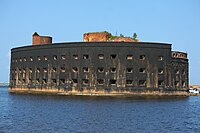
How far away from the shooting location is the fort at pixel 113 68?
43812 mm

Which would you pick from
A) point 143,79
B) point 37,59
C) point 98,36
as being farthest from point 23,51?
point 143,79

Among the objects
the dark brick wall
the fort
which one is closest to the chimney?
the fort

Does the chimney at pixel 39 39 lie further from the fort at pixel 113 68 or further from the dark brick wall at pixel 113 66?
the dark brick wall at pixel 113 66

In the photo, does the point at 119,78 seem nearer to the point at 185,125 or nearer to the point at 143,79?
the point at 143,79

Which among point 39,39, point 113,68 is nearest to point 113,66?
point 113,68

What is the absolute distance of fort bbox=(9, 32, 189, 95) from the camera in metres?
43.8

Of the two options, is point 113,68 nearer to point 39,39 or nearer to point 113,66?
point 113,66

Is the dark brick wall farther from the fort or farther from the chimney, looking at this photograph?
the chimney

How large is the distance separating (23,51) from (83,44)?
14.4 m

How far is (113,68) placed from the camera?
4416 centimetres

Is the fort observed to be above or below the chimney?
below

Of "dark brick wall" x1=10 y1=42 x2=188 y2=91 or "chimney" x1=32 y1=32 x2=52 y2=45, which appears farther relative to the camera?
"chimney" x1=32 y1=32 x2=52 y2=45

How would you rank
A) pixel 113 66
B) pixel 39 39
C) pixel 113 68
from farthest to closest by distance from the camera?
pixel 39 39, pixel 113 68, pixel 113 66

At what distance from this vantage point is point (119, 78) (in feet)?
143
